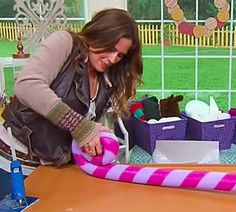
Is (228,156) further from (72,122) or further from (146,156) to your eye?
(72,122)

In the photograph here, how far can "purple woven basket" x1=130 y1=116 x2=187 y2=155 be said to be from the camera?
224 centimetres

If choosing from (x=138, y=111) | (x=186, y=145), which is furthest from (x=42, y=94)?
(x=138, y=111)

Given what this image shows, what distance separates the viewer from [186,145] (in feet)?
6.32

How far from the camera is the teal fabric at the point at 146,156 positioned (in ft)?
7.19

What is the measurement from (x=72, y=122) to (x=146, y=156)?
1253 mm

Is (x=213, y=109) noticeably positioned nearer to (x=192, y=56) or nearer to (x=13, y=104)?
(x=192, y=56)

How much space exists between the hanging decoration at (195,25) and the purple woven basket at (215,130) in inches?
21.8

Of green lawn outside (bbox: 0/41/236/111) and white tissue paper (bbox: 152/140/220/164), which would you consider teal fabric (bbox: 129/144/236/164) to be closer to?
white tissue paper (bbox: 152/140/220/164)

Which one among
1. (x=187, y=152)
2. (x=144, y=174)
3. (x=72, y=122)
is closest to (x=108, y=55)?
(x=72, y=122)

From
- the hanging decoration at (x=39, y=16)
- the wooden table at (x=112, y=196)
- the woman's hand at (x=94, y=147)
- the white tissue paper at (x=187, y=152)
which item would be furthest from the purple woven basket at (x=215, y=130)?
the woman's hand at (x=94, y=147)

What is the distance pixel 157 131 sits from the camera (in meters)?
2.25

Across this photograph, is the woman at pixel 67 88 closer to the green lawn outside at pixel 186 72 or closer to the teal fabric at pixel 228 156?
the teal fabric at pixel 228 156

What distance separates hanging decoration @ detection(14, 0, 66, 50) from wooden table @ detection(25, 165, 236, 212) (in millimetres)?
1377

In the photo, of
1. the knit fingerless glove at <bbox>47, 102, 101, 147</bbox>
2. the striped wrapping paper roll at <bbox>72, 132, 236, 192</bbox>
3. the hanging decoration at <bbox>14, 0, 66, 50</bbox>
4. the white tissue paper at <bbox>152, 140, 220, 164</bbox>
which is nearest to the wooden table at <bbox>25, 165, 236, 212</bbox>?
the striped wrapping paper roll at <bbox>72, 132, 236, 192</bbox>
